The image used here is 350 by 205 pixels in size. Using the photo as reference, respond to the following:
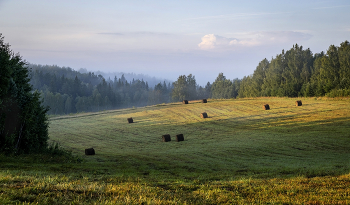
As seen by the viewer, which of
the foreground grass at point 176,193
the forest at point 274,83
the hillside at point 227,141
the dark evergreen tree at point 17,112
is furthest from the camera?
the forest at point 274,83

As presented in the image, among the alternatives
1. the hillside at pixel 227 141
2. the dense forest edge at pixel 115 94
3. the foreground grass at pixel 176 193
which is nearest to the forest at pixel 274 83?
the dense forest edge at pixel 115 94

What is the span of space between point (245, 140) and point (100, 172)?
51.2 feet

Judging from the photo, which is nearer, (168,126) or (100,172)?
(100,172)

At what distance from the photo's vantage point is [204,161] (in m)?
17.4

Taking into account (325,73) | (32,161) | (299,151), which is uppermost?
(325,73)

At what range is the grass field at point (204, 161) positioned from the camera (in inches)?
312

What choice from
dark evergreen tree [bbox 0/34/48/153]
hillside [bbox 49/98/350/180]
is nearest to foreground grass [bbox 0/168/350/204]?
hillside [bbox 49/98/350/180]

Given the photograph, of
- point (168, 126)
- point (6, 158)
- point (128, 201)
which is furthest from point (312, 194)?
point (168, 126)

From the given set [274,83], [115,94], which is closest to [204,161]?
[274,83]

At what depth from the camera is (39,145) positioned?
1864 centimetres

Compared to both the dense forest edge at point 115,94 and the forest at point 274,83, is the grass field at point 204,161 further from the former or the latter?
the forest at point 274,83

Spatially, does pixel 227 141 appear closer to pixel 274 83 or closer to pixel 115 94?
pixel 274 83

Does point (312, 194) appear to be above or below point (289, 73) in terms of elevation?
below

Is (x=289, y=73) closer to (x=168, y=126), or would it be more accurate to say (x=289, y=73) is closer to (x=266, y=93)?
(x=266, y=93)
